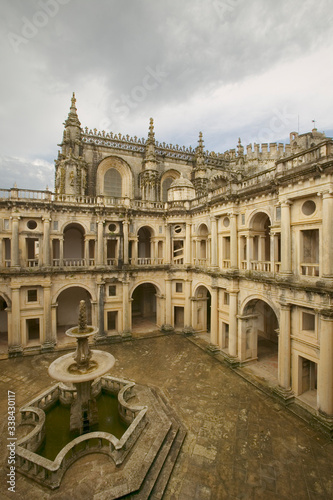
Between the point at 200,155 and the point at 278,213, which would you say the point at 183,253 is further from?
the point at 200,155

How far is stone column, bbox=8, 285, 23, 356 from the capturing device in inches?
861

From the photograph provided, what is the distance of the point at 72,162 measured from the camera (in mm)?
26438

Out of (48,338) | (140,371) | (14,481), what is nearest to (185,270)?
(140,371)

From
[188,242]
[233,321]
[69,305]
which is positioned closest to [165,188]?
[188,242]

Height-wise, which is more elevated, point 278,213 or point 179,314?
point 278,213

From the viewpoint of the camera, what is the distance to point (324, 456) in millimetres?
11383

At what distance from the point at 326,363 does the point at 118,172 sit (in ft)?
88.1

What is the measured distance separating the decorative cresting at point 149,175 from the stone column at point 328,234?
65.1ft

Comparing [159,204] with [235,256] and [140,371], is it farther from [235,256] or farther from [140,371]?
[140,371]

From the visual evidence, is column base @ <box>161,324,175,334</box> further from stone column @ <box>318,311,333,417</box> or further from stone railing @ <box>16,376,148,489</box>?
stone column @ <box>318,311,333,417</box>

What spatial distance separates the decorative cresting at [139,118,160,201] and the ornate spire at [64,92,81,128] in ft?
25.8

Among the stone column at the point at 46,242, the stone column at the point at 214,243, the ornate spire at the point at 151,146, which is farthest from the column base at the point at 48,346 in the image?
the ornate spire at the point at 151,146

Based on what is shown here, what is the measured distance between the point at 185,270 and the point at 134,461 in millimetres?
17394

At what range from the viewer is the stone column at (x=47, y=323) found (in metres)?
22.8
